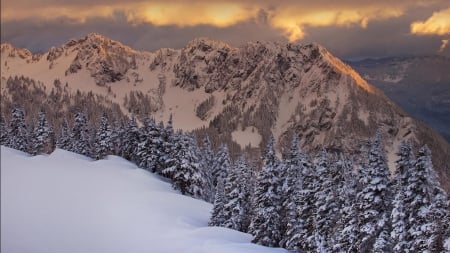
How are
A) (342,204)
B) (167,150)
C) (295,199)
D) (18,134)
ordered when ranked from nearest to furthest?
(342,204)
(295,199)
(167,150)
(18,134)

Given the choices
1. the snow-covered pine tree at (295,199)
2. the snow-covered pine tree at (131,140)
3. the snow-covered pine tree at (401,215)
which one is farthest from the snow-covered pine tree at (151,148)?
the snow-covered pine tree at (401,215)

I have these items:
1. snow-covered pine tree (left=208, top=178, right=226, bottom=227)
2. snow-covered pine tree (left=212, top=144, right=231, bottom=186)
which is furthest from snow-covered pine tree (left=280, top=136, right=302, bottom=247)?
snow-covered pine tree (left=212, top=144, right=231, bottom=186)

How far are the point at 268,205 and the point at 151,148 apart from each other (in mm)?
30965

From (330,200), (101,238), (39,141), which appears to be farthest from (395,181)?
(39,141)

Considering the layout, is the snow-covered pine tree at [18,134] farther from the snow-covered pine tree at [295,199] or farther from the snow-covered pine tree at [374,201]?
the snow-covered pine tree at [374,201]

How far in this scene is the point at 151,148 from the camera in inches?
2702

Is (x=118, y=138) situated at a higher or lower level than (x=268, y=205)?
higher

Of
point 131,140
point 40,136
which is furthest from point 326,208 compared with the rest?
point 40,136

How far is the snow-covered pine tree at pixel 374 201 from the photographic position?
32.2 meters

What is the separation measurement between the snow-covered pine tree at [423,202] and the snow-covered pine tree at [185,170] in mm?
35662

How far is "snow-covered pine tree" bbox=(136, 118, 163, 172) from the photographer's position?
6756cm

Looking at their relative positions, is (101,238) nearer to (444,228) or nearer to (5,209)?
(5,209)

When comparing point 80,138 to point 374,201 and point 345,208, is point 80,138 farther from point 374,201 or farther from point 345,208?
point 374,201

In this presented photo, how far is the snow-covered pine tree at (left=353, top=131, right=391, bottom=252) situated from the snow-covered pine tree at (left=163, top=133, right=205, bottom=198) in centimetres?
3128
